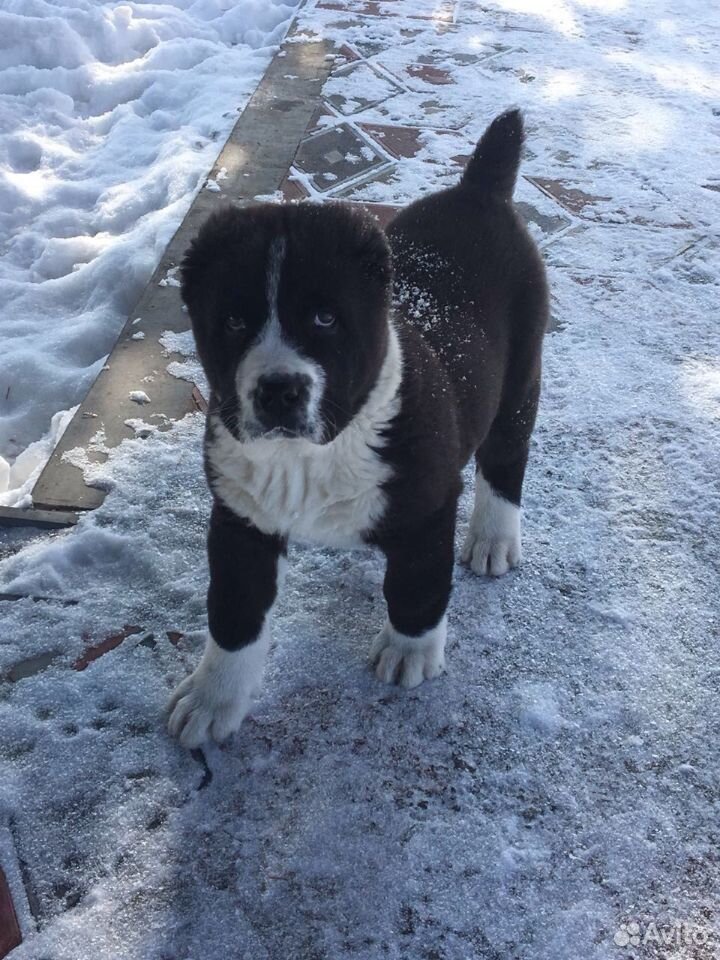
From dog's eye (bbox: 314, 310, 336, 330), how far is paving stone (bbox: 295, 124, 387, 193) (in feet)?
10.2

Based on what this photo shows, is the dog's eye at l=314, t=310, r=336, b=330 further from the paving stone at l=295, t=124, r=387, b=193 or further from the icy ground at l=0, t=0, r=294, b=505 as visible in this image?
the paving stone at l=295, t=124, r=387, b=193

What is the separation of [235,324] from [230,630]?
0.78 metres

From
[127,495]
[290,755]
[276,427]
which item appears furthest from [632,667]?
[127,495]

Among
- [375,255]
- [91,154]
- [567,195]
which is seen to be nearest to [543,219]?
[567,195]

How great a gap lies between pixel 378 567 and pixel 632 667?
2.56 feet

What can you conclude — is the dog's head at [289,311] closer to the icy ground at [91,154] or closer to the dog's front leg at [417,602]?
the dog's front leg at [417,602]

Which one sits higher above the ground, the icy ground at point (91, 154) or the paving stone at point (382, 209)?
the paving stone at point (382, 209)

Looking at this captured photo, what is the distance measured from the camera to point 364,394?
1.99m

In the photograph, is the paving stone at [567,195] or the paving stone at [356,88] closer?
the paving stone at [567,195]

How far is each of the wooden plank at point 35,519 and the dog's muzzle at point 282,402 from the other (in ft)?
4.04

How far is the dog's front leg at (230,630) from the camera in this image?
2148 millimetres

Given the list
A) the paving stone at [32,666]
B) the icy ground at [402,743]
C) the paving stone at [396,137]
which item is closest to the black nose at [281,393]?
the icy ground at [402,743]

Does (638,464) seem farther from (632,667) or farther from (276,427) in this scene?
(276,427)

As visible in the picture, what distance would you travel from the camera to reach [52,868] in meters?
1.91
